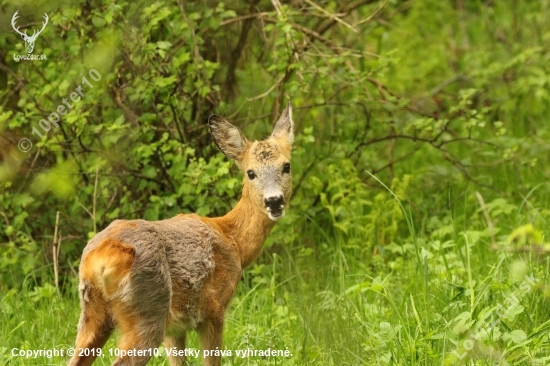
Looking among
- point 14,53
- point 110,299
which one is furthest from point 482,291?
point 14,53

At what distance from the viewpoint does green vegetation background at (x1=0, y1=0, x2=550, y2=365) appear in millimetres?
5238

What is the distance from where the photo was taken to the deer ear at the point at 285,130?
5.53m

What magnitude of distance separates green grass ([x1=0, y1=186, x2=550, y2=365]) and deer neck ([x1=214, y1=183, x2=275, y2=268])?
1.38ft

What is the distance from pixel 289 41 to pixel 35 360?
2.73 metres

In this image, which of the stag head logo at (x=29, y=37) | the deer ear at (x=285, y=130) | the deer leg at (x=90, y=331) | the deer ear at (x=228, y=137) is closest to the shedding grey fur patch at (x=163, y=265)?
the deer leg at (x=90, y=331)

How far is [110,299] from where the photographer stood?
4031 millimetres

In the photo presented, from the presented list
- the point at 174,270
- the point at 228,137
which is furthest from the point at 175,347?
the point at 228,137

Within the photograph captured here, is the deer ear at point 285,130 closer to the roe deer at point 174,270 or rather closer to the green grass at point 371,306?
the roe deer at point 174,270

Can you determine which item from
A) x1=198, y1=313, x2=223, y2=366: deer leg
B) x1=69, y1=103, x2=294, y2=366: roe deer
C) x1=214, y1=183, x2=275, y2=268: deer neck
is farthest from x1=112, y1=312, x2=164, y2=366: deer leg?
x1=214, y1=183, x2=275, y2=268: deer neck

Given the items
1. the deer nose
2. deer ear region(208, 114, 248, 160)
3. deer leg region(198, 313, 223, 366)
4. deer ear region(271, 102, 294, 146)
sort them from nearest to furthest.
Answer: deer leg region(198, 313, 223, 366), the deer nose, deer ear region(208, 114, 248, 160), deer ear region(271, 102, 294, 146)

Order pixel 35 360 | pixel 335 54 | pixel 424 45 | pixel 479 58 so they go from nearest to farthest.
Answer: pixel 35 360
pixel 335 54
pixel 479 58
pixel 424 45

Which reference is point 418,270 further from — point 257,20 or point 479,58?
point 479,58

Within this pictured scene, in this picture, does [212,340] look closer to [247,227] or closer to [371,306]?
[247,227]

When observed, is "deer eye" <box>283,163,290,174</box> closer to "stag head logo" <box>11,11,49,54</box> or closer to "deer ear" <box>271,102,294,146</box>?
"deer ear" <box>271,102,294,146</box>
